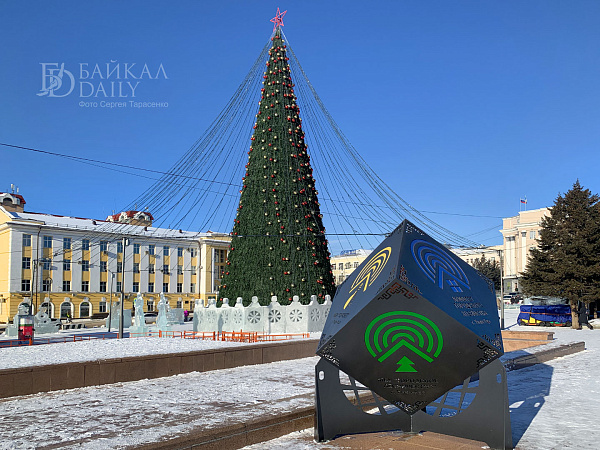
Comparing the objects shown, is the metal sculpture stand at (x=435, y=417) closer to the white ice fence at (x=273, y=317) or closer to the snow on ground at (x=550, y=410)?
the snow on ground at (x=550, y=410)

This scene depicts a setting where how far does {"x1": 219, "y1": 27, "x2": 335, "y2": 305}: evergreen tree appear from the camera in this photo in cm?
2702

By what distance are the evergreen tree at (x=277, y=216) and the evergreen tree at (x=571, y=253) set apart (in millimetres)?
18794

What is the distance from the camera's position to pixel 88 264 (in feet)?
189

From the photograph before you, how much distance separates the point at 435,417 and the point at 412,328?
2327 millimetres

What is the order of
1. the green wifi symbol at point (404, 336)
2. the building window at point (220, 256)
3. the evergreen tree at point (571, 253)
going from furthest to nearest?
the building window at point (220, 256)
the evergreen tree at point (571, 253)
the green wifi symbol at point (404, 336)

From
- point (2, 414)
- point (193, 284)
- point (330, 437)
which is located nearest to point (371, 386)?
point (330, 437)

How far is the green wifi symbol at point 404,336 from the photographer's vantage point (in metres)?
6.69

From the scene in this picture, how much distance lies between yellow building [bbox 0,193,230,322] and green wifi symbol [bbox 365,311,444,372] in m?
39.7

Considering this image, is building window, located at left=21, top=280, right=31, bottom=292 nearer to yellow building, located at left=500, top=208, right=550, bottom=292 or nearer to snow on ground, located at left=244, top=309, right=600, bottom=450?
snow on ground, located at left=244, top=309, right=600, bottom=450

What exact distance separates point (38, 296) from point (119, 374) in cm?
4553

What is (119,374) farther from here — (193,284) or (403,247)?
(193,284)

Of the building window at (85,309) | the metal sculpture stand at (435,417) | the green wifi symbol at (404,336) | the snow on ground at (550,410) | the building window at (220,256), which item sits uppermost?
the building window at (220,256)

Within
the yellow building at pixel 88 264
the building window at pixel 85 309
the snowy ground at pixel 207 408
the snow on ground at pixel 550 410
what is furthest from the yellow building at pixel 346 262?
the snowy ground at pixel 207 408

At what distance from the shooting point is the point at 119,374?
12734 millimetres
